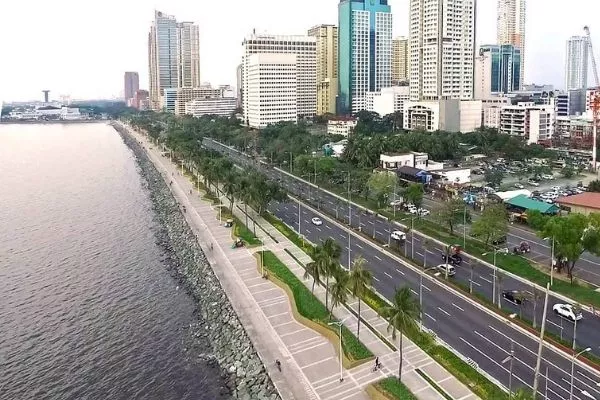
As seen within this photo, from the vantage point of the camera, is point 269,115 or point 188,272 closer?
point 188,272

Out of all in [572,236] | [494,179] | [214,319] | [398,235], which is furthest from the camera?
[494,179]

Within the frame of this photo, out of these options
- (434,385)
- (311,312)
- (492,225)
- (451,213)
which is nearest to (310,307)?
(311,312)

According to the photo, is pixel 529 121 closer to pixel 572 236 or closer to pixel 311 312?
pixel 572 236

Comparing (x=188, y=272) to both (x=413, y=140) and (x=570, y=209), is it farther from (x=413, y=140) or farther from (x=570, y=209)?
Result: (x=413, y=140)

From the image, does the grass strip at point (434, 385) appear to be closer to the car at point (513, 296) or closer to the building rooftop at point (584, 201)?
the car at point (513, 296)

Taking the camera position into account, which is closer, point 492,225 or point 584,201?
point 492,225

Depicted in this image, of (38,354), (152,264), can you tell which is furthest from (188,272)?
(38,354)

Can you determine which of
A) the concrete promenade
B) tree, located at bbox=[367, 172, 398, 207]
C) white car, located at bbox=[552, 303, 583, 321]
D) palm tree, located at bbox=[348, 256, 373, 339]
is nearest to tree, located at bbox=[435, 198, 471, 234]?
tree, located at bbox=[367, 172, 398, 207]
